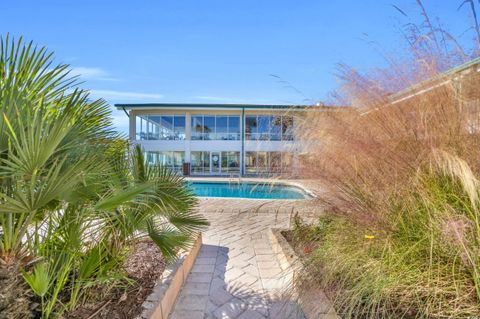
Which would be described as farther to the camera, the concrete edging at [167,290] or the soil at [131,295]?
the concrete edging at [167,290]

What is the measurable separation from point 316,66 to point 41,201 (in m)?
2.98

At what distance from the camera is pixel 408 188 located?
82.4 inches

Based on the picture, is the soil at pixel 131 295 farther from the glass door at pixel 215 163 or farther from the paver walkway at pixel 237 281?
the glass door at pixel 215 163

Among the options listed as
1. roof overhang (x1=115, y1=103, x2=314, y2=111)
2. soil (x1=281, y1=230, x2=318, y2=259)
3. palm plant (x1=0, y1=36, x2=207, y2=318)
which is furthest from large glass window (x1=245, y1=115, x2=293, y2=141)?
roof overhang (x1=115, y1=103, x2=314, y2=111)

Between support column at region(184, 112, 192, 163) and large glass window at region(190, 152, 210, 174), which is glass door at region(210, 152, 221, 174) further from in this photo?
support column at region(184, 112, 192, 163)

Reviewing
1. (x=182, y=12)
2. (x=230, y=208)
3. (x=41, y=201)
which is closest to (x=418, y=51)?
(x=41, y=201)

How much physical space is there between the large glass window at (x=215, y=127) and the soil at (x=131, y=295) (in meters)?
18.4

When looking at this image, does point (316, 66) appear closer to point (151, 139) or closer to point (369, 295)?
point (369, 295)

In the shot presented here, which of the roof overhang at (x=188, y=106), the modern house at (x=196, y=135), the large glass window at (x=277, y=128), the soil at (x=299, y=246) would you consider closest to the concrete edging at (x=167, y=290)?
the soil at (x=299, y=246)

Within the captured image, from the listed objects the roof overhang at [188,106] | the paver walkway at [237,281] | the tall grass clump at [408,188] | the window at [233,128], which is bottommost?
the paver walkway at [237,281]

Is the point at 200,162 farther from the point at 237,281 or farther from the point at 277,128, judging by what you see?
the point at 237,281

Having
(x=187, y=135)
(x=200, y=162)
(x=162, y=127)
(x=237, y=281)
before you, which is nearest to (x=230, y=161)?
(x=200, y=162)

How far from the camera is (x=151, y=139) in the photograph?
21359 mm

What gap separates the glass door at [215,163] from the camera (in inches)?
840
